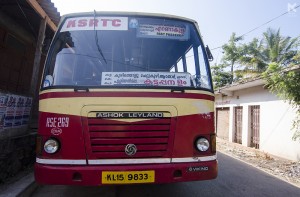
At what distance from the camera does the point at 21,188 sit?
4645mm

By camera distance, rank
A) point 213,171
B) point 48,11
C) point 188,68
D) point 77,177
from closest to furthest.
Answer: point 77,177 → point 213,171 → point 188,68 → point 48,11

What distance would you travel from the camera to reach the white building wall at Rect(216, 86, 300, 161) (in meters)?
10.4

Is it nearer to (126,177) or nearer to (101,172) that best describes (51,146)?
(101,172)

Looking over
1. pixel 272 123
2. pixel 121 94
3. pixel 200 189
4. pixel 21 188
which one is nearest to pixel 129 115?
pixel 121 94

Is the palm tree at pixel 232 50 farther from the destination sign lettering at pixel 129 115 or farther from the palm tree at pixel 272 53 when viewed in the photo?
the destination sign lettering at pixel 129 115

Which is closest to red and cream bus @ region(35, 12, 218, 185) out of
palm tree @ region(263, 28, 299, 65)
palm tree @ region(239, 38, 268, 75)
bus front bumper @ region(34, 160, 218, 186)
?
bus front bumper @ region(34, 160, 218, 186)

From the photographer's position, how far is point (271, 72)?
32.5ft

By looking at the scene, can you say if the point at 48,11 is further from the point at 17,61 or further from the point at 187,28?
the point at 187,28

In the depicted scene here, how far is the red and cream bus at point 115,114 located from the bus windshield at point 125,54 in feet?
0.04

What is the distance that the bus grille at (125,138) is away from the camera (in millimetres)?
3477

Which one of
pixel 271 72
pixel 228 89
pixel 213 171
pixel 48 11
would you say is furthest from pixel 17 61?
pixel 228 89

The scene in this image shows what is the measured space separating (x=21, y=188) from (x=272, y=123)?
9.83m

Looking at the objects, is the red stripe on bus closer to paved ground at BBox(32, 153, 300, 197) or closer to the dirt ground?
paved ground at BBox(32, 153, 300, 197)

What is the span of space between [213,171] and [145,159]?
86 centimetres
